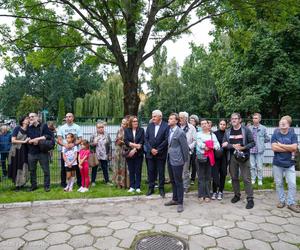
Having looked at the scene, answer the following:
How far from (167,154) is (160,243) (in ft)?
8.09

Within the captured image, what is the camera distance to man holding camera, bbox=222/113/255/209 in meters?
6.48

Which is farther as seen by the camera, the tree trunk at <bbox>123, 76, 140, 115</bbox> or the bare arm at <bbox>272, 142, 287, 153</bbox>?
the tree trunk at <bbox>123, 76, 140, 115</bbox>

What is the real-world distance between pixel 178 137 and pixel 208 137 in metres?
0.88

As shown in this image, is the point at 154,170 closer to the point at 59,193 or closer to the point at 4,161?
the point at 59,193

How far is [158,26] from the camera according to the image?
10602 mm

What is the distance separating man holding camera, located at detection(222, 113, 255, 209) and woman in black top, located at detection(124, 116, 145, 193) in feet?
6.50

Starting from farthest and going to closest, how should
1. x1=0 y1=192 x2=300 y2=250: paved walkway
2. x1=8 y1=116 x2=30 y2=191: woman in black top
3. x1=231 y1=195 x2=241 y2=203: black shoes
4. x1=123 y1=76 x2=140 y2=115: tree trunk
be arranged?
1. x1=123 y1=76 x2=140 y2=115: tree trunk
2. x1=8 y1=116 x2=30 y2=191: woman in black top
3. x1=231 y1=195 x2=241 y2=203: black shoes
4. x1=0 y1=192 x2=300 y2=250: paved walkway

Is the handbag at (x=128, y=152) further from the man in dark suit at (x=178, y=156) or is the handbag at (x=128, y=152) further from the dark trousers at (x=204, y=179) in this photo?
the dark trousers at (x=204, y=179)

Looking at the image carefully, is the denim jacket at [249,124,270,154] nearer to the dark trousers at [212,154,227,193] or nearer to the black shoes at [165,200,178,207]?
the dark trousers at [212,154,227,193]

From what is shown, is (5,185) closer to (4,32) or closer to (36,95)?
(4,32)

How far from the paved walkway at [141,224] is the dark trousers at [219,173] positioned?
0.35 metres

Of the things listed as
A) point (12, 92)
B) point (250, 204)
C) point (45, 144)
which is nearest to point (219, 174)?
point (250, 204)

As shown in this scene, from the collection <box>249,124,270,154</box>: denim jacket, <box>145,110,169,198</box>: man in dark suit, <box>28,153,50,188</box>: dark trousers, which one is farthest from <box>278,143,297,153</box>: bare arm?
<box>28,153,50,188</box>: dark trousers

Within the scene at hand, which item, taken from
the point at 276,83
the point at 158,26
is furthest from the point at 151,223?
the point at 276,83
